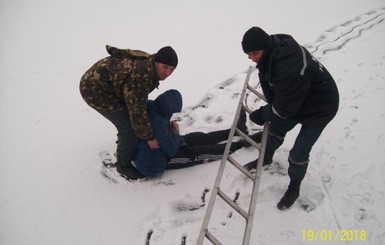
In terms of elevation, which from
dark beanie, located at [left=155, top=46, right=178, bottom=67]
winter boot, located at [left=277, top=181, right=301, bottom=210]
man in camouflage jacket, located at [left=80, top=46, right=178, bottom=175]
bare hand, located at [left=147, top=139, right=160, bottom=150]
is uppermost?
dark beanie, located at [left=155, top=46, right=178, bottom=67]

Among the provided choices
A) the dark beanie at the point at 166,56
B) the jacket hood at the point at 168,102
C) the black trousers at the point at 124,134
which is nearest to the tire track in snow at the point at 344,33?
the jacket hood at the point at 168,102

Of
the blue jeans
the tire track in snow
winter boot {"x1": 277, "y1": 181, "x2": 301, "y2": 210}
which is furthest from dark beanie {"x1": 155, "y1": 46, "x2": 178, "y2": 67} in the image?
the tire track in snow

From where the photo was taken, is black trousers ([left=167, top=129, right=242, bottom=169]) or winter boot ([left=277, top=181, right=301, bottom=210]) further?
black trousers ([left=167, top=129, right=242, bottom=169])

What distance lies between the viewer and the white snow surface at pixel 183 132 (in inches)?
89.5

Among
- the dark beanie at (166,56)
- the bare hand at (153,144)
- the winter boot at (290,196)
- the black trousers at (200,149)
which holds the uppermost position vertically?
the dark beanie at (166,56)

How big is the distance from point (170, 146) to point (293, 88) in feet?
3.61

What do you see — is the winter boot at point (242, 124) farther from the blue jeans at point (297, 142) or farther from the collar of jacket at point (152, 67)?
the collar of jacket at point (152, 67)

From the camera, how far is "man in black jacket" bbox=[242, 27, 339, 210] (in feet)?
5.84

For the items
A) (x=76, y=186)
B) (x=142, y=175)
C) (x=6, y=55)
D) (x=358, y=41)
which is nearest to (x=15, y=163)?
(x=76, y=186)

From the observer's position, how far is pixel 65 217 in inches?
93.4

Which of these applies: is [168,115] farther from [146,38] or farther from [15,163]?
[146,38]

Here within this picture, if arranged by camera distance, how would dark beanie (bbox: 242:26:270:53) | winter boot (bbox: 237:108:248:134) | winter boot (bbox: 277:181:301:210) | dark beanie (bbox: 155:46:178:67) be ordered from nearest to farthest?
1. dark beanie (bbox: 242:26:270:53)
2. dark beanie (bbox: 155:46:178:67)
3. winter boot (bbox: 277:181:301:210)
4. winter boot (bbox: 237:108:248:134)

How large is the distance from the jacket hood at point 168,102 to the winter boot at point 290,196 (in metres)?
1.08

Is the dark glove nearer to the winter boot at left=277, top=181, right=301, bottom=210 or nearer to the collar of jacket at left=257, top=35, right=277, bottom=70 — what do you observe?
the collar of jacket at left=257, top=35, right=277, bottom=70
